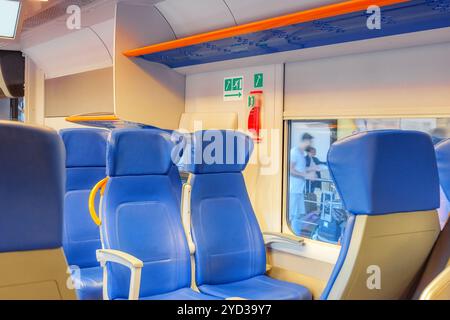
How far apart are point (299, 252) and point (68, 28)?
3480 millimetres

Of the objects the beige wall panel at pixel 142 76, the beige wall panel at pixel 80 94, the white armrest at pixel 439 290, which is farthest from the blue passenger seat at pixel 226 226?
the beige wall panel at pixel 80 94

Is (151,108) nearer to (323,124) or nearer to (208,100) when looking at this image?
(208,100)

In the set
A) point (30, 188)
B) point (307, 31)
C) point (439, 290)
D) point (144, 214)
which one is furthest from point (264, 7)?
point (439, 290)

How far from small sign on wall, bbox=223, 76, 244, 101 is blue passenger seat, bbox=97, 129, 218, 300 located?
946 millimetres

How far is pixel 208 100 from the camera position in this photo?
3.82 m

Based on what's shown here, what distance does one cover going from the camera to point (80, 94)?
527 cm

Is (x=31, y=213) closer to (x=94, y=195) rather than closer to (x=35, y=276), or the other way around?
(x=35, y=276)

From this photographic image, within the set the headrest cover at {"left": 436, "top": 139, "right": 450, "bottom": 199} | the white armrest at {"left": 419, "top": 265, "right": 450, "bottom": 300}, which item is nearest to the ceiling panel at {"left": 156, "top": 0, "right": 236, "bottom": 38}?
the headrest cover at {"left": 436, "top": 139, "right": 450, "bottom": 199}

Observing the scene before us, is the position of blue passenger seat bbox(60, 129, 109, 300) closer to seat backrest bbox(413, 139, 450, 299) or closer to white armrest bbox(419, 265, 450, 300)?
seat backrest bbox(413, 139, 450, 299)

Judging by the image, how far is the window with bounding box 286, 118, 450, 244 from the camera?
121 inches

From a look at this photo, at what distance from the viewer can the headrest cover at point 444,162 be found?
1.71 m

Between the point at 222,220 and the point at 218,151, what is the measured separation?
1.49 ft

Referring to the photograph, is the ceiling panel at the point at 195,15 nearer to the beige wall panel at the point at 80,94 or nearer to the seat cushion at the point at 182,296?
the beige wall panel at the point at 80,94
